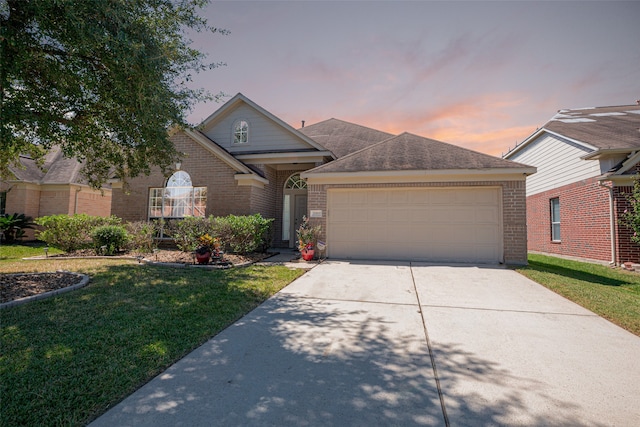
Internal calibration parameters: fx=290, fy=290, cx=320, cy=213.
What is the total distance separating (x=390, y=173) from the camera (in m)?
9.75

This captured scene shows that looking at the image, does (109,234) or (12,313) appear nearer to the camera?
(12,313)

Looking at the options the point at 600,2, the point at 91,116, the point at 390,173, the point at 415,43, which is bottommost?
the point at 390,173

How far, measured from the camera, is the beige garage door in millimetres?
9492

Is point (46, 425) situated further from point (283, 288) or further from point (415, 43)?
point (415, 43)

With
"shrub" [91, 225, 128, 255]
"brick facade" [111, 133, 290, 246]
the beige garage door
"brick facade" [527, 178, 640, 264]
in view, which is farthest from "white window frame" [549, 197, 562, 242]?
"shrub" [91, 225, 128, 255]

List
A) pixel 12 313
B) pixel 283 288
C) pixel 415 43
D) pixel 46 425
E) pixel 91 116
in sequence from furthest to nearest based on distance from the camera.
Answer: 1. pixel 415 43
2. pixel 91 116
3. pixel 283 288
4. pixel 12 313
5. pixel 46 425

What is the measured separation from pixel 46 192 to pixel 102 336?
17661mm

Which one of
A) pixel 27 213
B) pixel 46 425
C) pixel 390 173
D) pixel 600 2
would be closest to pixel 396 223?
pixel 390 173

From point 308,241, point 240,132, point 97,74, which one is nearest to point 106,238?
point 97,74

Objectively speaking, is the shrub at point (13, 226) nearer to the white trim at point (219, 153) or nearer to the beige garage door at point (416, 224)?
the white trim at point (219, 153)

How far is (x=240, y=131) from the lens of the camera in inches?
536

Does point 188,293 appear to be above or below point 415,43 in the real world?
below

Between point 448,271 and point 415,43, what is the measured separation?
20.4 feet

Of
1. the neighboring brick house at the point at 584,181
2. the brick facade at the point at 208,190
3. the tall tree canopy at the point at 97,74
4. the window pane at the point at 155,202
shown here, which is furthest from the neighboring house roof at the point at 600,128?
the window pane at the point at 155,202
